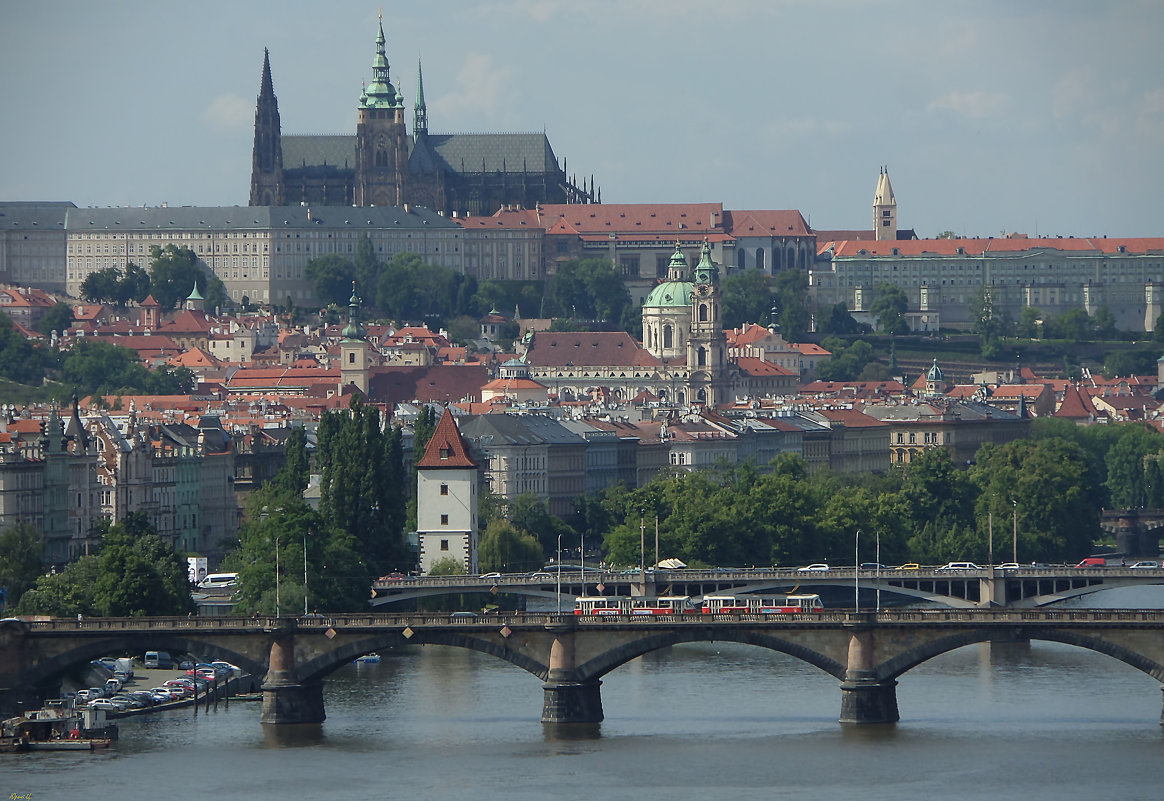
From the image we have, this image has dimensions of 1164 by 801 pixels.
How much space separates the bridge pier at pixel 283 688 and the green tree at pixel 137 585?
5880 millimetres

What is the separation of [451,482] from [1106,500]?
39.0 meters

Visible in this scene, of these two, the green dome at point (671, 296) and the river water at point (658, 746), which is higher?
the green dome at point (671, 296)

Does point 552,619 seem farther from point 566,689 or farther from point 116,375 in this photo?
point 116,375

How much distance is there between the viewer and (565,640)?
6656 centimetres

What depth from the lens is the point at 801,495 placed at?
9981 cm

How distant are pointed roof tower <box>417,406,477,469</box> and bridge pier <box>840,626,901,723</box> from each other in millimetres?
23538

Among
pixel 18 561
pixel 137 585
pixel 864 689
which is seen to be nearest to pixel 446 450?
pixel 18 561

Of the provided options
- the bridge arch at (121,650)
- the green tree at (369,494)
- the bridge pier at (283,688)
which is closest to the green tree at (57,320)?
the green tree at (369,494)

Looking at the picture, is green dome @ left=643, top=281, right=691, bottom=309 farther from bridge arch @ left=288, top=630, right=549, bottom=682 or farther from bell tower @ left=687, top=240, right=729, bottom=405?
bridge arch @ left=288, top=630, right=549, bottom=682

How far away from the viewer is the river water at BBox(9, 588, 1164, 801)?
6009cm

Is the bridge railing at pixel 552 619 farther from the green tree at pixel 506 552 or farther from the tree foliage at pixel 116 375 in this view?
the tree foliage at pixel 116 375

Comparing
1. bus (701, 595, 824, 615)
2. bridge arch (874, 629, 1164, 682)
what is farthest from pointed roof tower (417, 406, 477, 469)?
bridge arch (874, 629, 1164, 682)

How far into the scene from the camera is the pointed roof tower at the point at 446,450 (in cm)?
8931

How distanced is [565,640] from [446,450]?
2359 centimetres
